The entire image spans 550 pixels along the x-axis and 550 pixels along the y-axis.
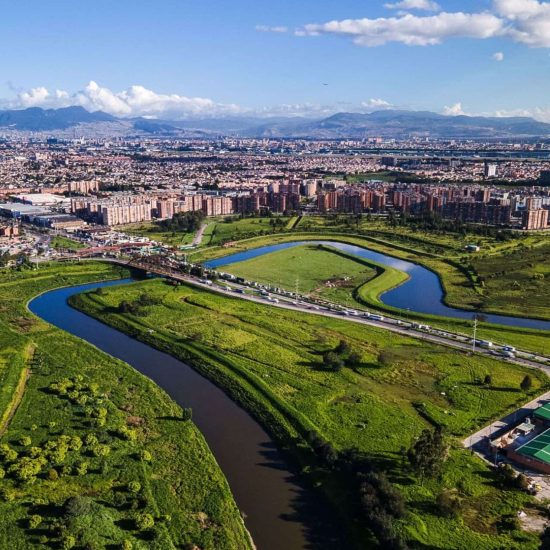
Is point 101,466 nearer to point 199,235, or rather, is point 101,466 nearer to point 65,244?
point 65,244

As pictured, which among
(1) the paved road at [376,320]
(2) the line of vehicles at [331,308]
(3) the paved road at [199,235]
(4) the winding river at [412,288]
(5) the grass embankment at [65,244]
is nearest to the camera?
(1) the paved road at [376,320]

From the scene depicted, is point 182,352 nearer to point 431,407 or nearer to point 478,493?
point 431,407

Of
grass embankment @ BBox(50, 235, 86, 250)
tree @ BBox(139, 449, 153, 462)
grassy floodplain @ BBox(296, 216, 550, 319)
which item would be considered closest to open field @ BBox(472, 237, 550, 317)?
grassy floodplain @ BBox(296, 216, 550, 319)

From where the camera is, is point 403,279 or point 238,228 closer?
point 403,279

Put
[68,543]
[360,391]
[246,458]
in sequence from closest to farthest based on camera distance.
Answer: [68,543] → [246,458] → [360,391]

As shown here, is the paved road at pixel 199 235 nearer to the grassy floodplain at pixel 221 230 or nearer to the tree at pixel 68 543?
the grassy floodplain at pixel 221 230

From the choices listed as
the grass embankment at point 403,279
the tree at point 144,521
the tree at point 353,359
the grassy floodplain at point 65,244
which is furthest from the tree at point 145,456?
the grassy floodplain at point 65,244

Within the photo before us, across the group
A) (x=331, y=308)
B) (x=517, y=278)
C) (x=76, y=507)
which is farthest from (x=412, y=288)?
(x=76, y=507)
